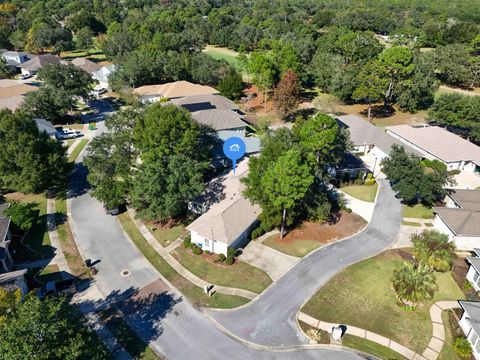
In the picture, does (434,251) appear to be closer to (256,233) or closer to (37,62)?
(256,233)

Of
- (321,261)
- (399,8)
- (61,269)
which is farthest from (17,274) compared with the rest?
(399,8)

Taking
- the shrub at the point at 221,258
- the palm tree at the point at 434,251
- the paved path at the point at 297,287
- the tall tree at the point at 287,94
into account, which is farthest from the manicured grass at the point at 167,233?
the tall tree at the point at 287,94

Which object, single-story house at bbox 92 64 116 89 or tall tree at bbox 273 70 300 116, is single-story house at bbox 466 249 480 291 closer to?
tall tree at bbox 273 70 300 116

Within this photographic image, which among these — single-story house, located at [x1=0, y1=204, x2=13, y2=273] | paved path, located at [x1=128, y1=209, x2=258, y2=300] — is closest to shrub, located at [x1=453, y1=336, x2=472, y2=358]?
paved path, located at [x1=128, y1=209, x2=258, y2=300]

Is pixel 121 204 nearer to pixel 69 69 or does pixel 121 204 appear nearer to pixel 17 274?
pixel 17 274

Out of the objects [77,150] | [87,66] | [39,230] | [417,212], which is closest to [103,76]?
[87,66]

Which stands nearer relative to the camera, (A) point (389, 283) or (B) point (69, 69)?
(A) point (389, 283)
